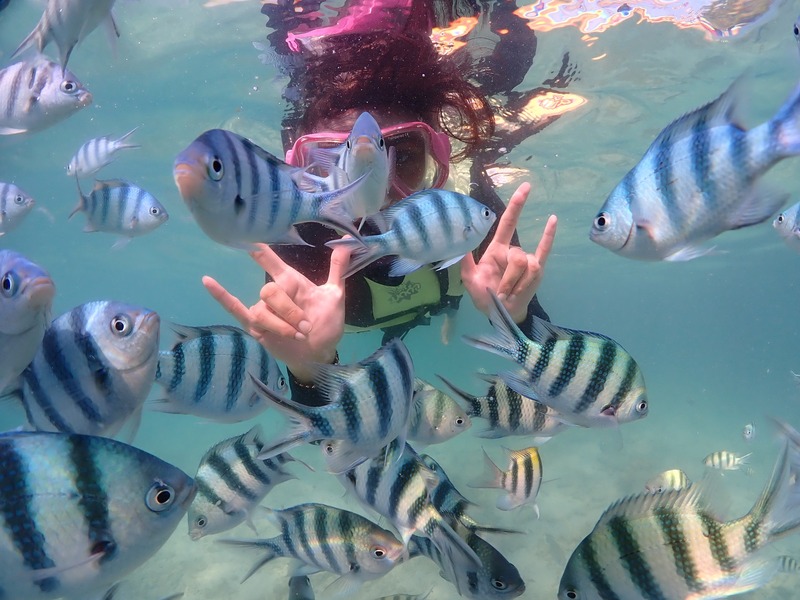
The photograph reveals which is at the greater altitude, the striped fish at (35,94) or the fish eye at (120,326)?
the striped fish at (35,94)

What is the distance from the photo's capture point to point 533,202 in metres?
19.5

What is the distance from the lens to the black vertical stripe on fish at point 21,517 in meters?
1.43

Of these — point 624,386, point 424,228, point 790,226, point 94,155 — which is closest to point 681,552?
point 624,386

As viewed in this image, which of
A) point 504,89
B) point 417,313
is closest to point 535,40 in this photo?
point 504,89

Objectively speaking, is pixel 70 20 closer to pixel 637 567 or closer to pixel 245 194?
pixel 245 194

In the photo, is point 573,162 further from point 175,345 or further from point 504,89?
point 175,345

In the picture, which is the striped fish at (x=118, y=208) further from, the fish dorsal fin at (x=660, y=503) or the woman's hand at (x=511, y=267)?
the fish dorsal fin at (x=660, y=503)

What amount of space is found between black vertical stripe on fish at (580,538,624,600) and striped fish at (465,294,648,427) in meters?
0.58

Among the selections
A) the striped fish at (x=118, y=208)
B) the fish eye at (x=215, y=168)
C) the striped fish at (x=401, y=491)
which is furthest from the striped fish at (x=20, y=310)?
the striped fish at (x=118, y=208)

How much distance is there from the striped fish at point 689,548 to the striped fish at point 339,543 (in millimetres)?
1477

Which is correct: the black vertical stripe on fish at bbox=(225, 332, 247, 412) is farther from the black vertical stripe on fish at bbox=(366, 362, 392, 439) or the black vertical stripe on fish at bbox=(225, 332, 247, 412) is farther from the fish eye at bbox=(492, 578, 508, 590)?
the fish eye at bbox=(492, 578, 508, 590)

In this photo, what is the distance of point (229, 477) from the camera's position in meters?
3.26

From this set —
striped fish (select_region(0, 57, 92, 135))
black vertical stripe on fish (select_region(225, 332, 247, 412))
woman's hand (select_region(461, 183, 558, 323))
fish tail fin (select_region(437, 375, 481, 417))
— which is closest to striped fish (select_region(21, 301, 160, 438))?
black vertical stripe on fish (select_region(225, 332, 247, 412))

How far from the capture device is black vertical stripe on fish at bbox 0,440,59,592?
1433 mm
